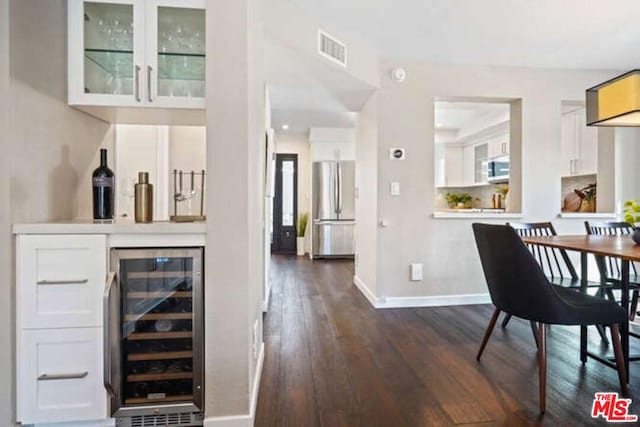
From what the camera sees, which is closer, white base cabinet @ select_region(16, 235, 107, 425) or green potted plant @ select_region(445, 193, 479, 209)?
white base cabinet @ select_region(16, 235, 107, 425)

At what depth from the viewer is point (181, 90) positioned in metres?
1.78

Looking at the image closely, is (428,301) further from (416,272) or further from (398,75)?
(398,75)

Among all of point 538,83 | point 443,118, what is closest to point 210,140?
point 538,83

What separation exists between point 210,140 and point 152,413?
1.27 meters

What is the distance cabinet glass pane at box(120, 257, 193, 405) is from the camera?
1577 mm

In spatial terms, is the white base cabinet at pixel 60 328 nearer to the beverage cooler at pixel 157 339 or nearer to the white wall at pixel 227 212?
the beverage cooler at pixel 157 339

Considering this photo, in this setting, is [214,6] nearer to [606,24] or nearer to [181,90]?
[181,90]

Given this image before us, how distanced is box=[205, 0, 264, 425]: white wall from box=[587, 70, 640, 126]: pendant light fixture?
226 centimetres

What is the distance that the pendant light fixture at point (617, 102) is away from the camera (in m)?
2.06

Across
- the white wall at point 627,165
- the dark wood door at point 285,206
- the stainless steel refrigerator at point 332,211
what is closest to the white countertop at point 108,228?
the white wall at point 627,165

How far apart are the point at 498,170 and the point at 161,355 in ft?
19.0

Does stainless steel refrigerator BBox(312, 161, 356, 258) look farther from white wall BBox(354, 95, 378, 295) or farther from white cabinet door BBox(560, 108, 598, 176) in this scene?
white cabinet door BBox(560, 108, 598, 176)

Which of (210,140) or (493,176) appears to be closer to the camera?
(210,140)

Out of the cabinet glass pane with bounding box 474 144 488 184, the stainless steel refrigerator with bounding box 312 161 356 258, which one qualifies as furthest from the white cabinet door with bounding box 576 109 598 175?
the stainless steel refrigerator with bounding box 312 161 356 258
